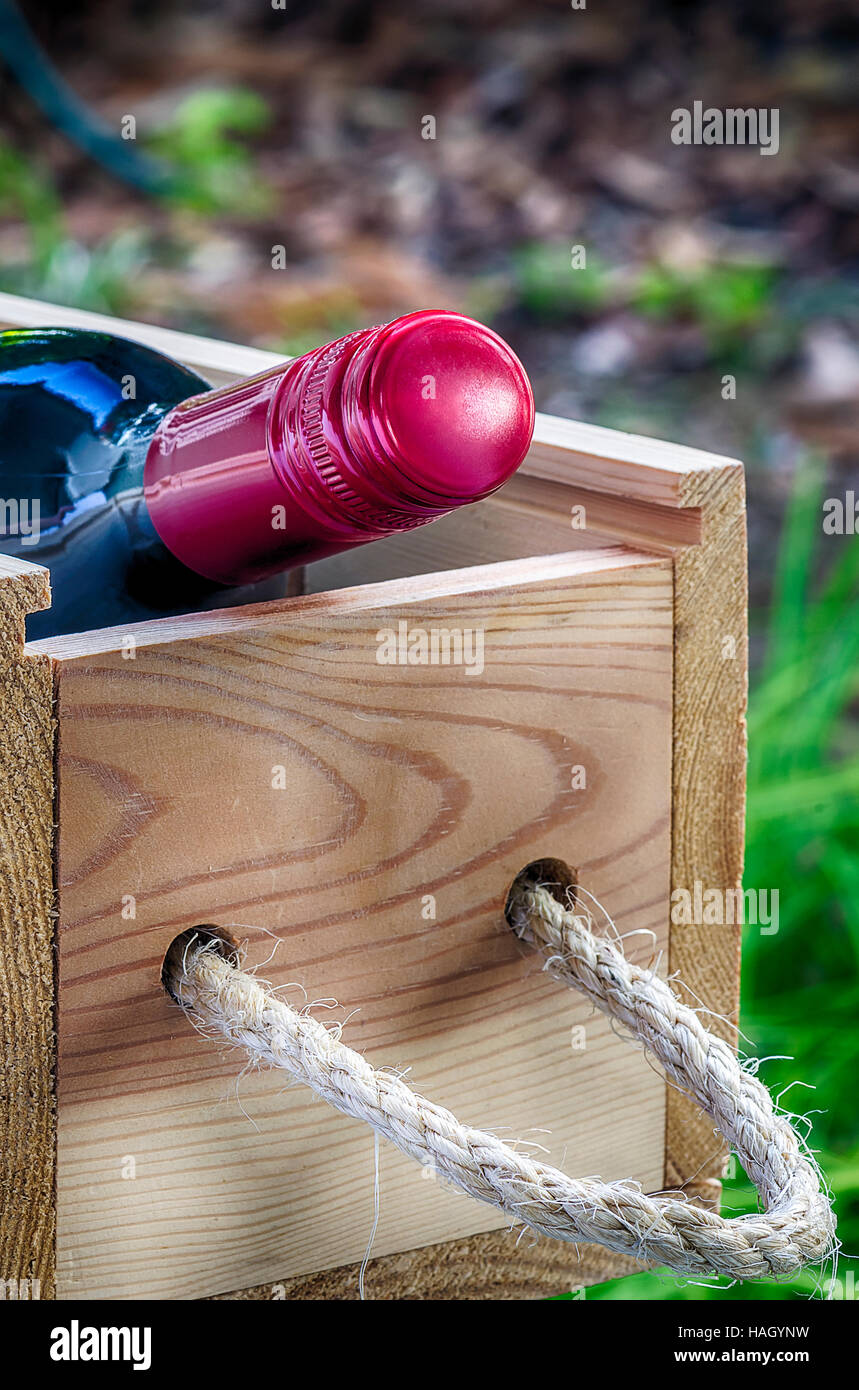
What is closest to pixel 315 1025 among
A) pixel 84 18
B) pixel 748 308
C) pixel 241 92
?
pixel 748 308

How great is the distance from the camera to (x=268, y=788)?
0.52 m

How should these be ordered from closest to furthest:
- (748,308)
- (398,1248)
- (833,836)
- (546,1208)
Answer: (546,1208) → (398,1248) → (833,836) → (748,308)

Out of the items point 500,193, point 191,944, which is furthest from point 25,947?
point 500,193

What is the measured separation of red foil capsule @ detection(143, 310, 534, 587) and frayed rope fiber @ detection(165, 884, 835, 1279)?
15 cm

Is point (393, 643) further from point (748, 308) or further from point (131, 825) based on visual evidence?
point (748, 308)

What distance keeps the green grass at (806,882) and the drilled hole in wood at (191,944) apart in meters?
0.55

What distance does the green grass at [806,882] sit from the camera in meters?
1.08

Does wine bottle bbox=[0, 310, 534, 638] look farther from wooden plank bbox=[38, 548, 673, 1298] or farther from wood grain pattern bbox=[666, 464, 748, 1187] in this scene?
wood grain pattern bbox=[666, 464, 748, 1187]

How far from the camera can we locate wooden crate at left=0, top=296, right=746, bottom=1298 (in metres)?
0.49

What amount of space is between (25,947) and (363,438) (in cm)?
19

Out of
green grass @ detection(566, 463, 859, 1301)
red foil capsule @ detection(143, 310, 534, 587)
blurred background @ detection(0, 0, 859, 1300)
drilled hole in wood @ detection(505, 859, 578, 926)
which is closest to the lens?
red foil capsule @ detection(143, 310, 534, 587)

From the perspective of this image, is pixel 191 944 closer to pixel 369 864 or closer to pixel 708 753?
pixel 369 864

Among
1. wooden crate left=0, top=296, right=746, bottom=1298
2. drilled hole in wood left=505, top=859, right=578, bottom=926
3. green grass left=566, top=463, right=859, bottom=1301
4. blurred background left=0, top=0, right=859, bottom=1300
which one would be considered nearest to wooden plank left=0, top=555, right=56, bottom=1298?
wooden crate left=0, top=296, right=746, bottom=1298

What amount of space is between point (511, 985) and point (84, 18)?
2.81m
